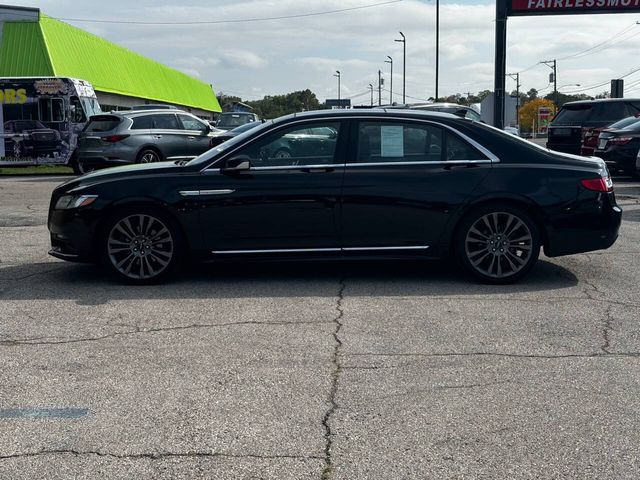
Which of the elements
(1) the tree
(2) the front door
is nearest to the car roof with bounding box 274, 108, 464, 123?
(2) the front door

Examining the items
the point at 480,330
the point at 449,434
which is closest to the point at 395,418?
the point at 449,434

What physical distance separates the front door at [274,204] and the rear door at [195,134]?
1361 cm

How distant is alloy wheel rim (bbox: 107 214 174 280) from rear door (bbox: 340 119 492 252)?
5.31 ft

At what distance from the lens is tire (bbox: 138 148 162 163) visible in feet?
66.7

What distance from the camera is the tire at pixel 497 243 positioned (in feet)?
Answer: 25.4

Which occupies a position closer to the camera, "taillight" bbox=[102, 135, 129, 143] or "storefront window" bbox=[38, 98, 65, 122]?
"taillight" bbox=[102, 135, 129, 143]

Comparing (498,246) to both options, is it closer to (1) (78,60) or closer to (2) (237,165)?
(2) (237,165)

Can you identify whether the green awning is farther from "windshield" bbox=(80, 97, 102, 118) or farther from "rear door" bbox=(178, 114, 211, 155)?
"rear door" bbox=(178, 114, 211, 155)

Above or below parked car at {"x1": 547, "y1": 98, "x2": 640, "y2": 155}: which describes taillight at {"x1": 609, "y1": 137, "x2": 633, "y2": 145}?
below

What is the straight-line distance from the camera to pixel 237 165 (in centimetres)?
768

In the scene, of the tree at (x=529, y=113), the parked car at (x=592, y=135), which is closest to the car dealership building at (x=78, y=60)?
the parked car at (x=592, y=135)

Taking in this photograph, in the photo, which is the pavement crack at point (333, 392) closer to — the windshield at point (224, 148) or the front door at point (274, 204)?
the front door at point (274, 204)

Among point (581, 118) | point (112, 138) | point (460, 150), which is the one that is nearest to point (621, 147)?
point (581, 118)

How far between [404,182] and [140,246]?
2.43 m
